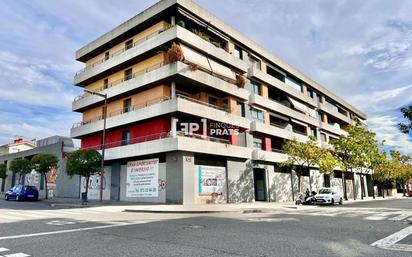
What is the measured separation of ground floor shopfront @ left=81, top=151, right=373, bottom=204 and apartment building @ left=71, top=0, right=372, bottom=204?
8 centimetres

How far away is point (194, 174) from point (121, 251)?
18.3 meters

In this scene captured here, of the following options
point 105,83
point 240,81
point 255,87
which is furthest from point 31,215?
point 255,87

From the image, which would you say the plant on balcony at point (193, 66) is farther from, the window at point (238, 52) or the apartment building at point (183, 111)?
the window at point (238, 52)

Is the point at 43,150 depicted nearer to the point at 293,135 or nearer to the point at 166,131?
the point at 166,131

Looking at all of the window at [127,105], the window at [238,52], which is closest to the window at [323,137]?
the window at [238,52]

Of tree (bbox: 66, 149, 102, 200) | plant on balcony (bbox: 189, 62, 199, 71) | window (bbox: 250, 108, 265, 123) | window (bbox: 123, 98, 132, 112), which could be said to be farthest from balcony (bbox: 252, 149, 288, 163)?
tree (bbox: 66, 149, 102, 200)

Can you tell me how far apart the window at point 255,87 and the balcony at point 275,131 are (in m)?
4.05

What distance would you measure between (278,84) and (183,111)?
664 inches

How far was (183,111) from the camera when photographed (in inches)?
976

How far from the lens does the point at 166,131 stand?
26391mm

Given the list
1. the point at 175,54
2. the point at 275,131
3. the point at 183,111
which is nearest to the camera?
the point at 183,111

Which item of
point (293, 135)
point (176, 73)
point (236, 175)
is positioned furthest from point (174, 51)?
point (293, 135)

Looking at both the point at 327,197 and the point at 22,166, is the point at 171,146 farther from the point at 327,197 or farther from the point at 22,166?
the point at 22,166

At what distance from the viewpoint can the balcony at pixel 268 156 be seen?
31172 millimetres
